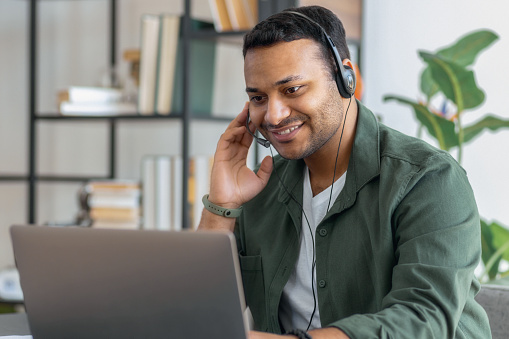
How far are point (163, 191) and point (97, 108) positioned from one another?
0.43 meters

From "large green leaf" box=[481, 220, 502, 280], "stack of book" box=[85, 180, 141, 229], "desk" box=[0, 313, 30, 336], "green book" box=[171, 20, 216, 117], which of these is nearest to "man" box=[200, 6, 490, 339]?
"desk" box=[0, 313, 30, 336]

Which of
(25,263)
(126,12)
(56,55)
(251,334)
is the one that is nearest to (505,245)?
(251,334)

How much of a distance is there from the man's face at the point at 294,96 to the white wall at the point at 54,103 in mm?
1420

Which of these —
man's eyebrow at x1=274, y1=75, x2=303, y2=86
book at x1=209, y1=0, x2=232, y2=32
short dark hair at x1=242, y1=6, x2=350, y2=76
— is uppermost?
book at x1=209, y1=0, x2=232, y2=32

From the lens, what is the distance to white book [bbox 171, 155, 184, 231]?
246cm

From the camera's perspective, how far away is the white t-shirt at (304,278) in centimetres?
132

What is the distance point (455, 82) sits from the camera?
2.09m

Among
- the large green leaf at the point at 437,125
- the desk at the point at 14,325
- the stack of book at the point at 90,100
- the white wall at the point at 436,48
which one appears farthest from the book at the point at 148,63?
the desk at the point at 14,325

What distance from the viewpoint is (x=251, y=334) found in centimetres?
89

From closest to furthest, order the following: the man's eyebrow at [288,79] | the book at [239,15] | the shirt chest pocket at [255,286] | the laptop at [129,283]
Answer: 1. the laptop at [129,283]
2. the man's eyebrow at [288,79]
3. the shirt chest pocket at [255,286]
4. the book at [239,15]

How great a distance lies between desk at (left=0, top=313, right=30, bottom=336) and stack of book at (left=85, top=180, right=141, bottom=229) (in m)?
1.28

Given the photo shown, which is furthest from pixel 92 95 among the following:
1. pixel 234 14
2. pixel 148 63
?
pixel 234 14

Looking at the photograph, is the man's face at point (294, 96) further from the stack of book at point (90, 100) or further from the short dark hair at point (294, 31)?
the stack of book at point (90, 100)

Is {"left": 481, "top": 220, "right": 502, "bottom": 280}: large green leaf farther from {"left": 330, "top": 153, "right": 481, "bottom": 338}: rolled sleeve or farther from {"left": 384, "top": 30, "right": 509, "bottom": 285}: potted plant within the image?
{"left": 330, "top": 153, "right": 481, "bottom": 338}: rolled sleeve
